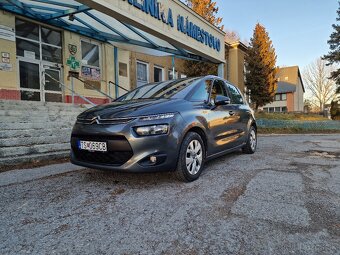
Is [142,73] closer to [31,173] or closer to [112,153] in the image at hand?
[31,173]

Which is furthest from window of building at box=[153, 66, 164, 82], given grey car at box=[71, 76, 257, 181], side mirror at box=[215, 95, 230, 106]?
side mirror at box=[215, 95, 230, 106]

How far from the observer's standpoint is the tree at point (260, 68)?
22516 millimetres

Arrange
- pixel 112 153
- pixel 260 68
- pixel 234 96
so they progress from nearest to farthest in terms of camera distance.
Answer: pixel 112 153 < pixel 234 96 < pixel 260 68

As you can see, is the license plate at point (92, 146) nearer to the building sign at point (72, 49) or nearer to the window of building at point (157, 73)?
the building sign at point (72, 49)

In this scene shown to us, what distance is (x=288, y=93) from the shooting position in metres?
49.8

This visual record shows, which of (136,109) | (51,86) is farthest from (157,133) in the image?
(51,86)

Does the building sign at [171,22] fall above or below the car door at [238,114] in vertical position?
above

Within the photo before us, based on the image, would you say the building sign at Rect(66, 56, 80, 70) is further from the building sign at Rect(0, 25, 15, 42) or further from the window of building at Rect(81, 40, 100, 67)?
the building sign at Rect(0, 25, 15, 42)

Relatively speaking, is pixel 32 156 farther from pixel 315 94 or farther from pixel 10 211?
pixel 315 94

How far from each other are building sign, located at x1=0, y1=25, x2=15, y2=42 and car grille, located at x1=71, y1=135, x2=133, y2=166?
285 inches

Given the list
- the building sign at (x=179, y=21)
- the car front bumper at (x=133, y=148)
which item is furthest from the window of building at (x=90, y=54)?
the car front bumper at (x=133, y=148)

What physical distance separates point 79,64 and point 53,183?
8.14 metres

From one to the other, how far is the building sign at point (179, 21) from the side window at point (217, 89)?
441 cm

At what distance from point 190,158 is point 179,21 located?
809cm
